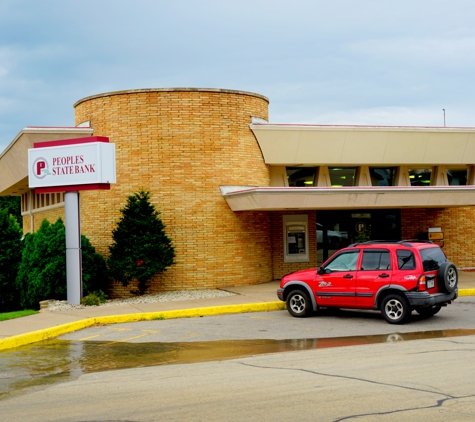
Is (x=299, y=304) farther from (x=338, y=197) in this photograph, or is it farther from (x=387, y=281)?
(x=338, y=197)

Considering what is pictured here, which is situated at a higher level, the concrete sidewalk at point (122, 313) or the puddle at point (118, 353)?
the concrete sidewalk at point (122, 313)

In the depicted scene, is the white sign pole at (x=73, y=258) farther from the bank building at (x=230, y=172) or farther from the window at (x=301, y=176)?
the window at (x=301, y=176)

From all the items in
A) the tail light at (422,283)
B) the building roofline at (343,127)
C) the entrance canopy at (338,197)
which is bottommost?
the tail light at (422,283)

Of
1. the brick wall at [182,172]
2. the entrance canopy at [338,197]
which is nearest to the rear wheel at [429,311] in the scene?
the entrance canopy at [338,197]

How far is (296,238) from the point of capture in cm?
2533

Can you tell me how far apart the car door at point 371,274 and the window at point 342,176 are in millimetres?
11160

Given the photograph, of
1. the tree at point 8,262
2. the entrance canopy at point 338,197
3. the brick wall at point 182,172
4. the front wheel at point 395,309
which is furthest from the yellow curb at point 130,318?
the tree at point 8,262

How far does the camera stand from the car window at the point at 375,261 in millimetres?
14648

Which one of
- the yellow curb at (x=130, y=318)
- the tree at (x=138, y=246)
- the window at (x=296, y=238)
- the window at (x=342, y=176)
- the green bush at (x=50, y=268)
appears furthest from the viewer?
the window at (x=342, y=176)

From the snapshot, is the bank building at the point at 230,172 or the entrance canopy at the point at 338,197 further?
the bank building at the point at 230,172

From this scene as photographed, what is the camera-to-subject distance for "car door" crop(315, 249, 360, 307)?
15078mm

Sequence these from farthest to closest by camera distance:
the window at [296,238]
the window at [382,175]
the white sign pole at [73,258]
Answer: the window at [382,175] → the window at [296,238] → the white sign pole at [73,258]

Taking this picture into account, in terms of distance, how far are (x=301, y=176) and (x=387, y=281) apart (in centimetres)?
1159

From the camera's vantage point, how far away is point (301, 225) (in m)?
25.4
